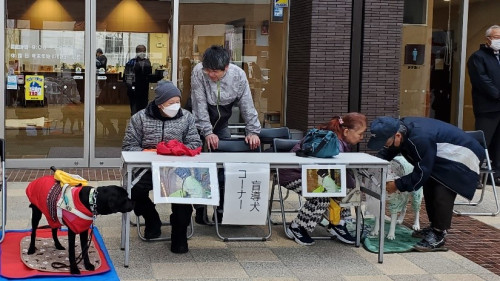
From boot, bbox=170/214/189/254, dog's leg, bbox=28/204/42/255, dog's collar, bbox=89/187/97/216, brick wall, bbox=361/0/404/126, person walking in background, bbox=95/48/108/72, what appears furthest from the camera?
brick wall, bbox=361/0/404/126

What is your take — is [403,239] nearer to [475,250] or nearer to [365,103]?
[475,250]

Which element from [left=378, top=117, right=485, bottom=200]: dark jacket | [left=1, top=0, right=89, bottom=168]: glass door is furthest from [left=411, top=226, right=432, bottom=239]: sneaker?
[left=1, top=0, right=89, bottom=168]: glass door

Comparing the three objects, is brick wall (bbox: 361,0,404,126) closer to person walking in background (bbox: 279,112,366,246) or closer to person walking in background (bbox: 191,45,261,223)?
person walking in background (bbox: 191,45,261,223)

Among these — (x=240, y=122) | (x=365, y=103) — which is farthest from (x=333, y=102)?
(x=240, y=122)

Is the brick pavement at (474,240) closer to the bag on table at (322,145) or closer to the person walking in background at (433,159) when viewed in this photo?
the person walking in background at (433,159)

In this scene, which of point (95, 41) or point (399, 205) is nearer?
point (399, 205)

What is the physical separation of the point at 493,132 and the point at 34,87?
626 cm

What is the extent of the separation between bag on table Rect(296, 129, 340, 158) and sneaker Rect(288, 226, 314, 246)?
2.51ft

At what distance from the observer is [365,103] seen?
1114 centimetres

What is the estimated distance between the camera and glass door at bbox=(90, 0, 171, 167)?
10953mm

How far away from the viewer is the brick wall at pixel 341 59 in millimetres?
10977

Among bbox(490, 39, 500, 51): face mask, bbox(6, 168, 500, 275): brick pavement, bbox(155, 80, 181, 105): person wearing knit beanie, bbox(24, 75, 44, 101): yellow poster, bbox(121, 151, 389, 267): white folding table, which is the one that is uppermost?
bbox(490, 39, 500, 51): face mask

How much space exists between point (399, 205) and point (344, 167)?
957 mm

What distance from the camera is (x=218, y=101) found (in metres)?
7.55
